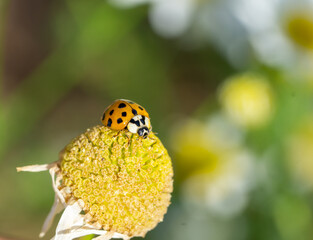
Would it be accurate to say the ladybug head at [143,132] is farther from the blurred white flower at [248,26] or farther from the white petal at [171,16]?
the white petal at [171,16]

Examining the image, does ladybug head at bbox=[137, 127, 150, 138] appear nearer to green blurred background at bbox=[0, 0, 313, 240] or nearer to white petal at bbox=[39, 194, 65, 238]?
white petal at bbox=[39, 194, 65, 238]

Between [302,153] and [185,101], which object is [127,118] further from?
[185,101]

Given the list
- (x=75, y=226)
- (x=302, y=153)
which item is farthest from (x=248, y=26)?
(x=75, y=226)

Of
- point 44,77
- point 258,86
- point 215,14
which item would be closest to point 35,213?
point 44,77

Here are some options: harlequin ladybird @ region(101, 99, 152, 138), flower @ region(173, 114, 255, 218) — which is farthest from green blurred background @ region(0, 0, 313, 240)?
harlequin ladybird @ region(101, 99, 152, 138)

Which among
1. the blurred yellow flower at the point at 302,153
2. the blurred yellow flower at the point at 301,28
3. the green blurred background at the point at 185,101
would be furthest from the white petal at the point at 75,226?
the blurred yellow flower at the point at 301,28

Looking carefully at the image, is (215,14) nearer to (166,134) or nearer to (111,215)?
(166,134)
